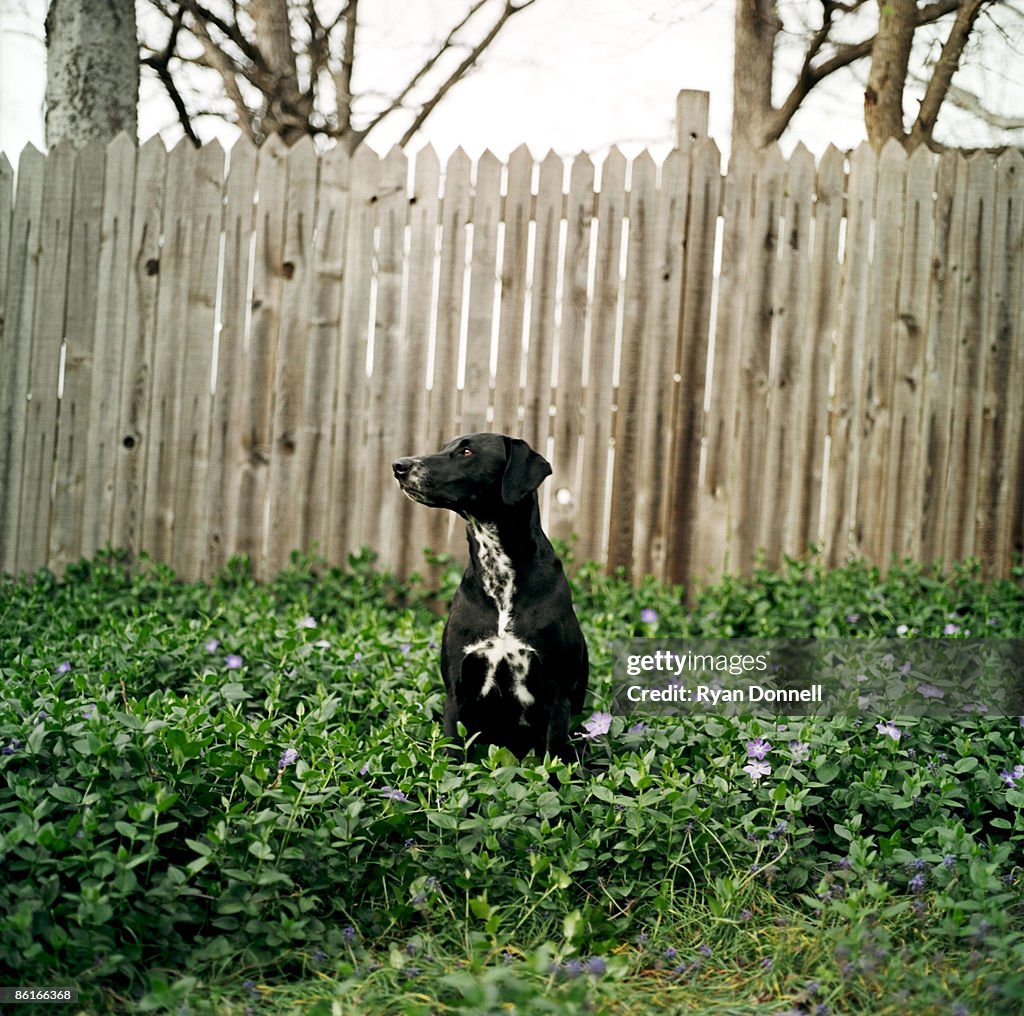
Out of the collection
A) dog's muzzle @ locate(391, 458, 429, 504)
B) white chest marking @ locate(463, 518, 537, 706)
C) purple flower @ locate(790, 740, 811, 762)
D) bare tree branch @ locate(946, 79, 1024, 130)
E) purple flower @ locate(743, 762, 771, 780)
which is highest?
bare tree branch @ locate(946, 79, 1024, 130)

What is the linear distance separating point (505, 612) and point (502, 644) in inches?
3.9

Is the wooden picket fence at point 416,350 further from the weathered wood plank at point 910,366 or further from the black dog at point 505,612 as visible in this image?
the black dog at point 505,612

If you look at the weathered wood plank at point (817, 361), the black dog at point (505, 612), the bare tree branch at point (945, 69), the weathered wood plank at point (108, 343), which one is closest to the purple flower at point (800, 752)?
the black dog at point (505, 612)

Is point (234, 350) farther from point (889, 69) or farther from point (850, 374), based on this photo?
point (889, 69)

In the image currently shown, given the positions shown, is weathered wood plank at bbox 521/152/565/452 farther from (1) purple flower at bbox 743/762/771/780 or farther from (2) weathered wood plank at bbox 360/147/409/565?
(1) purple flower at bbox 743/762/771/780

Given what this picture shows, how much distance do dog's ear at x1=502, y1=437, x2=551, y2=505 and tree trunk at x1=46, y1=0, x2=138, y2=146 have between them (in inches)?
169

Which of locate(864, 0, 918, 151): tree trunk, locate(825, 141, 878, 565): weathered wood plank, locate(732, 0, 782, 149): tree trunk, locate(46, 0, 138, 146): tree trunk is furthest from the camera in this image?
locate(732, 0, 782, 149): tree trunk

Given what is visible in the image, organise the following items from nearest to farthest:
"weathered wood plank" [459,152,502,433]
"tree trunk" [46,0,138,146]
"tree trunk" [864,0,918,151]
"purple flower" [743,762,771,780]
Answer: "purple flower" [743,762,771,780] < "weathered wood plank" [459,152,502,433] < "tree trunk" [46,0,138,146] < "tree trunk" [864,0,918,151]

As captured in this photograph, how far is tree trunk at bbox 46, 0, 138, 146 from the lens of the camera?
6066 millimetres

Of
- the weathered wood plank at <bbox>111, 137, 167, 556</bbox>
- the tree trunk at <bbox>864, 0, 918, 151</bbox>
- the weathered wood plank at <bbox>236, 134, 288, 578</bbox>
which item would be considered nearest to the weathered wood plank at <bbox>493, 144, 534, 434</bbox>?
the weathered wood plank at <bbox>236, 134, 288, 578</bbox>

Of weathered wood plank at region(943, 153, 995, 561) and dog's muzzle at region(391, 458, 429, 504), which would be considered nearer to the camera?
dog's muzzle at region(391, 458, 429, 504)

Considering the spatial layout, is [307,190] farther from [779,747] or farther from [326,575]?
[779,747]

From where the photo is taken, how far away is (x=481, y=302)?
539cm

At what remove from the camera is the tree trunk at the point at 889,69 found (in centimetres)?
688
